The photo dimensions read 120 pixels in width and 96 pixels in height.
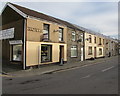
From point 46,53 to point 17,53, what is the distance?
11.3 feet

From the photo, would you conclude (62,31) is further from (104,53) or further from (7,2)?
(104,53)

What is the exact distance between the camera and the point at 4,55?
17.0 meters

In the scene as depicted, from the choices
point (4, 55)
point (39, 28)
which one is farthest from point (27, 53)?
point (4, 55)

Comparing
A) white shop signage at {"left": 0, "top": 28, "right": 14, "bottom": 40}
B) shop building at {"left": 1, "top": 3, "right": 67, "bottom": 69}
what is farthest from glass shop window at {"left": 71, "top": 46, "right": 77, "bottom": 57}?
white shop signage at {"left": 0, "top": 28, "right": 14, "bottom": 40}

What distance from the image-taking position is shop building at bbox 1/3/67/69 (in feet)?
47.0

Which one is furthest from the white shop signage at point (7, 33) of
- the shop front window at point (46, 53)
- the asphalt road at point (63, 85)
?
the asphalt road at point (63, 85)

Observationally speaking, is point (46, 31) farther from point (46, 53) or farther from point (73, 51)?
point (73, 51)

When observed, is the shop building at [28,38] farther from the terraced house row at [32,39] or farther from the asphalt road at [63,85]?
the asphalt road at [63,85]

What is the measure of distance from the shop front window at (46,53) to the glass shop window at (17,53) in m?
2.60

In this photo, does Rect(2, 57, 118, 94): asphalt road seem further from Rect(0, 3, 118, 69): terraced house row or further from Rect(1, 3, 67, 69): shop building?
Rect(0, 3, 118, 69): terraced house row

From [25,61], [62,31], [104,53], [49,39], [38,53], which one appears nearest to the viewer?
[25,61]

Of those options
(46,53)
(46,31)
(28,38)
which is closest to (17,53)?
(28,38)

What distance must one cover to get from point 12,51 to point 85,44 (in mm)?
14282

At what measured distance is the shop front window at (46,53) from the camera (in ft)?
53.6
